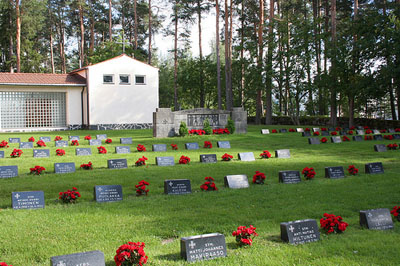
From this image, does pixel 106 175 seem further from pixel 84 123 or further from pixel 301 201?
pixel 84 123

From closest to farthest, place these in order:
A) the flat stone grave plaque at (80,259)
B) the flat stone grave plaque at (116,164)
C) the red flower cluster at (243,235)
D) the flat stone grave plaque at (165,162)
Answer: the flat stone grave plaque at (80,259)
the red flower cluster at (243,235)
the flat stone grave plaque at (116,164)
the flat stone grave plaque at (165,162)

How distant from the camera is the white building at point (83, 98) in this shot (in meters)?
28.7

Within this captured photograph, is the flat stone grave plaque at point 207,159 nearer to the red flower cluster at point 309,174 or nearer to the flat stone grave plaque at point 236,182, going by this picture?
the red flower cluster at point 309,174

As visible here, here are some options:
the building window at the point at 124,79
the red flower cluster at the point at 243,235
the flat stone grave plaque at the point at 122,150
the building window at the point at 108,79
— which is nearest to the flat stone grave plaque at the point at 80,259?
the red flower cluster at the point at 243,235

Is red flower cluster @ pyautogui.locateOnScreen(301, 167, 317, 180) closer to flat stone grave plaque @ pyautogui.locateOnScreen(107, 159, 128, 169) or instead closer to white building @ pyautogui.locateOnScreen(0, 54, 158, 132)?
flat stone grave plaque @ pyautogui.locateOnScreen(107, 159, 128, 169)

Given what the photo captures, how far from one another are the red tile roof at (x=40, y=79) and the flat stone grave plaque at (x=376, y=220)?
27.3 meters

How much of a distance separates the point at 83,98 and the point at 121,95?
9.42 feet

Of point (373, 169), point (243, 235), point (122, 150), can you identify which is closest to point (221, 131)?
point (122, 150)

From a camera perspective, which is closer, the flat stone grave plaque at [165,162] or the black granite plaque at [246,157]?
the flat stone grave plaque at [165,162]

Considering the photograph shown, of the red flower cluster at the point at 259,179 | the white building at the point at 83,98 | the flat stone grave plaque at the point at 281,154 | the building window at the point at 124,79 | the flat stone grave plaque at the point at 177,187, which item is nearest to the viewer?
the flat stone grave plaque at the point at 177,187

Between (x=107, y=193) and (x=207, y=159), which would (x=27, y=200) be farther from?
(x=207, y=159)

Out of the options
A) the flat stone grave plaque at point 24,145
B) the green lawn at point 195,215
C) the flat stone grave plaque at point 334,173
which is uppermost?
the flat stone grave plaque at point 24,145

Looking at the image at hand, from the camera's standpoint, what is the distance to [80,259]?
13.0 ft

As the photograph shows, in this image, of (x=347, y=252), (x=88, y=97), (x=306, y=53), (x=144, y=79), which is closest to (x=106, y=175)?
(x=347, y=252)
